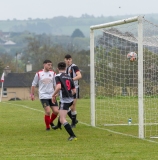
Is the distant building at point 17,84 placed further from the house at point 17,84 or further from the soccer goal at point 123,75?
the soccer goal at point 123,75

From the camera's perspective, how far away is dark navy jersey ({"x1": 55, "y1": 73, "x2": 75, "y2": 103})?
51.3 ft

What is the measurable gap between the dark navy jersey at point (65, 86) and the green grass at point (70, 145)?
963 millimetres

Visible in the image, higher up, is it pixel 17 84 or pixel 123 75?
pixel 17 84

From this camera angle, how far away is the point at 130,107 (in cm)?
2536

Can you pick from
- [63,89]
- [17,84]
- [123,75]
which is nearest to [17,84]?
A: [17,84]

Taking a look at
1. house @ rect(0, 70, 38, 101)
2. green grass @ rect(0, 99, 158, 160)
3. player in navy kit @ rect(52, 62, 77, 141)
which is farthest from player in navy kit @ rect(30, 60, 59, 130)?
house @ rect(0, 70, 38, 101)

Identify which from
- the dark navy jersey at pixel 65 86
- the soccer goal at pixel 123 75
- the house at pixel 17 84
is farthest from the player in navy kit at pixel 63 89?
the house at pixel 17 84

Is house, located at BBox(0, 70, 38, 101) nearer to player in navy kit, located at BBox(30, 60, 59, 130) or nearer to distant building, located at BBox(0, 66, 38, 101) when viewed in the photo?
distant building, located at BBox(0, 66, 38, 101)

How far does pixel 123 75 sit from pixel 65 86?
20.0ft

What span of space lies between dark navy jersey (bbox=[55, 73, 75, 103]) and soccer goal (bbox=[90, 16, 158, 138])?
1638 mm

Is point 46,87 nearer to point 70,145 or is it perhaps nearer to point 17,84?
point 70,145

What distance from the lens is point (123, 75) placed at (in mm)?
21484

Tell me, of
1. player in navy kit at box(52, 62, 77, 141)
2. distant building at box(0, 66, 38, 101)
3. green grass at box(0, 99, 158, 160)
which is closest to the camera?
green grass at box(0, 99, 158, 160)

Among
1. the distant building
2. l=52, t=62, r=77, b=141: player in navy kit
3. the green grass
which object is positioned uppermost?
the distant building
